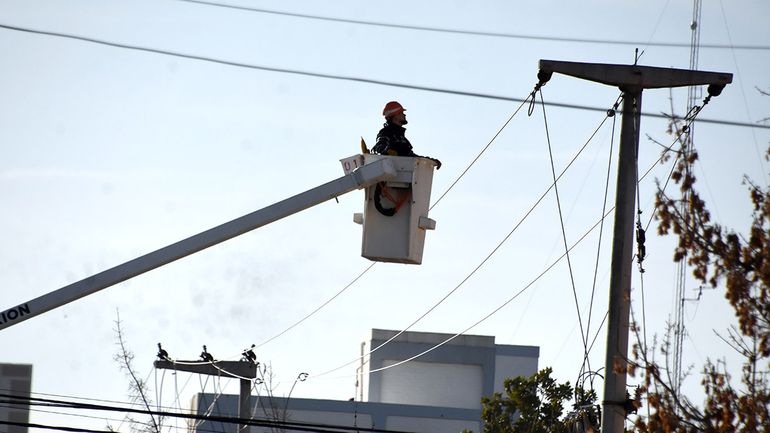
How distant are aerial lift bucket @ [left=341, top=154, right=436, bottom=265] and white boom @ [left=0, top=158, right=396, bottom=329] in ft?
1.88

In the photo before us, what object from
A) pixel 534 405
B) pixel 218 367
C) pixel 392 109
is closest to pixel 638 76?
pixel 392 109

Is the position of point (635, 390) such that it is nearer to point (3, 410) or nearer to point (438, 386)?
point (3, 410)

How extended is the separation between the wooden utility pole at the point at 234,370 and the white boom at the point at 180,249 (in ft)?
41.6

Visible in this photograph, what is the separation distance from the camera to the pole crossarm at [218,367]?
3108 cm

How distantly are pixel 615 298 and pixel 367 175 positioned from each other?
3300 mm

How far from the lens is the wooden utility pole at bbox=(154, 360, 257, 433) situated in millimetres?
31031

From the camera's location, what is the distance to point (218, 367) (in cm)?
3138

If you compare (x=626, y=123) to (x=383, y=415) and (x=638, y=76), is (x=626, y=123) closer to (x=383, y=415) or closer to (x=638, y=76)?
(x=638, y=76)

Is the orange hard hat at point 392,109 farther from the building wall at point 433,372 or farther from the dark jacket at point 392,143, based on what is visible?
the building wall at point 433,372

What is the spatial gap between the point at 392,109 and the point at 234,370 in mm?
12915

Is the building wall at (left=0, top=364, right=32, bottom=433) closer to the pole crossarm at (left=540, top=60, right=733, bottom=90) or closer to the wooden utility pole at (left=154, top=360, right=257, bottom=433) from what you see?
the wooden utility pole at (left=154, top=360, right=257, bottom=433)

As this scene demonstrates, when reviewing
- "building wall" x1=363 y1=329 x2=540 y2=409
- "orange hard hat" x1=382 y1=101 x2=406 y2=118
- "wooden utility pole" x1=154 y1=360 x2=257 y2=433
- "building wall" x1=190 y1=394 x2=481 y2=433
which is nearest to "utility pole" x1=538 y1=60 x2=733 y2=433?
"orange hard hat" x1=382 y1=101 x2=406 y2=118

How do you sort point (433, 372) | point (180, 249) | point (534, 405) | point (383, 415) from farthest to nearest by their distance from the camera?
1. point (433, 372)
2. point (383, 415)
3. point (534, 405)
4. point (180, 249)

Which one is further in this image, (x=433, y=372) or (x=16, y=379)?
(x=433, y=372)
